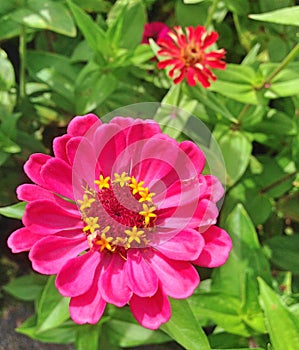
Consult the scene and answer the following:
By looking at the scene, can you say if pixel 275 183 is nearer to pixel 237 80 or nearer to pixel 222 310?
pixel 237 80

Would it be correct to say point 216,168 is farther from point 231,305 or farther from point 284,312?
point 284,312

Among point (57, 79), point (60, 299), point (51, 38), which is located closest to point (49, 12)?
point (57, 79)

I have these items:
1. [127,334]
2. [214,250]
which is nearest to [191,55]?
[214,250]

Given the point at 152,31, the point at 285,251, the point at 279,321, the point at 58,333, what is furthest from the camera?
the point at 152,31

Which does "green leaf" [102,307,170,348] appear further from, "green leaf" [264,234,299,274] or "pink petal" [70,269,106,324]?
"pink petal" [70,269,106,324]

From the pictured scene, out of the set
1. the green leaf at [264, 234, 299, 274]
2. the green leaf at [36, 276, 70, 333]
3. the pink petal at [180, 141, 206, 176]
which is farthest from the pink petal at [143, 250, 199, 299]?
the green leaf at [264, 234, 299, 274]

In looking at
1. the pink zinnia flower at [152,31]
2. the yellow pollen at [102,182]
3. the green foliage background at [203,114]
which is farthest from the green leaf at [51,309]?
the pink zinnia flower at [152,31]
